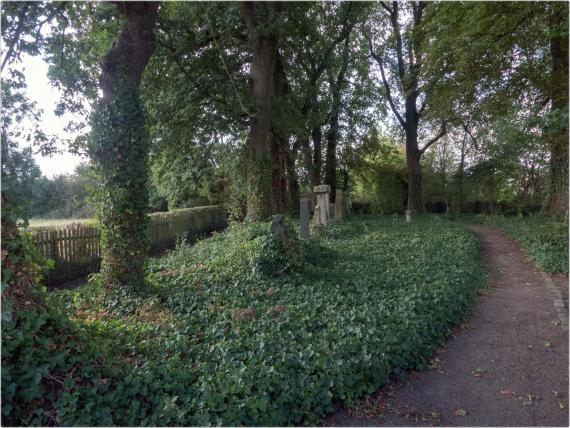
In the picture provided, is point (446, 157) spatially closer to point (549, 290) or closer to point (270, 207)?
point (270, 207)

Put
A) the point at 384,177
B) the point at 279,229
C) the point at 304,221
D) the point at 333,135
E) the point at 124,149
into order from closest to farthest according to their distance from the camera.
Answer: the point at 124,149
the point at 279,229
the point at 304,221
the point at 333,135
the point at 384,177

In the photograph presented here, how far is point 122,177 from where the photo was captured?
633 centimetres

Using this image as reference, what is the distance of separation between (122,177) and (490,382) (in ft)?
18.2

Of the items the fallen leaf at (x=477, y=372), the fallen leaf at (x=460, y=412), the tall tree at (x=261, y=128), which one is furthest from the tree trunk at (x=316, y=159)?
the fallen leaf at (x=460, y=412)

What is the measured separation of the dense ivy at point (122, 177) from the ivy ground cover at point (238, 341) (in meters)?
0.60

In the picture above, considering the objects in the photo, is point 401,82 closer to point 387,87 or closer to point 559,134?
point 387,87

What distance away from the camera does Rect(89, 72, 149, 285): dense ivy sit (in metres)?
6.27

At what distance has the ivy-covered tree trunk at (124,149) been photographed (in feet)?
20.6

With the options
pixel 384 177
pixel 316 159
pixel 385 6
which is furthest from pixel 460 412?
pixel 384 177

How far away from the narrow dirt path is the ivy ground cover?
8.4 inches

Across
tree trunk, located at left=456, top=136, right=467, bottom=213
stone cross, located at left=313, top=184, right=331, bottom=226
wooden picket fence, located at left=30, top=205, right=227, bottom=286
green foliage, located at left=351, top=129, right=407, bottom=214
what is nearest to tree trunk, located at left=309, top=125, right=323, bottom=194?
green foliage, located at left=351, top=129, right=407, bottom=214

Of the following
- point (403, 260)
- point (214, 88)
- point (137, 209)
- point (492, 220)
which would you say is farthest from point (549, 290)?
point (492, 220)

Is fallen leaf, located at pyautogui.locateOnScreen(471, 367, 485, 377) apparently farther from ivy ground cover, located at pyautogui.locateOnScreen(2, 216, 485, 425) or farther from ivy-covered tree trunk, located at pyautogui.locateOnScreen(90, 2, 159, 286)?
ivy-covered tree trunk, located at pyautogui.locateOnScreen(90, 2, 159, 286)

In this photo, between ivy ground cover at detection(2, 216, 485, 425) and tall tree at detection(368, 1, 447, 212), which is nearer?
ivy ground cover at detection(2, 216, 485, 425)
